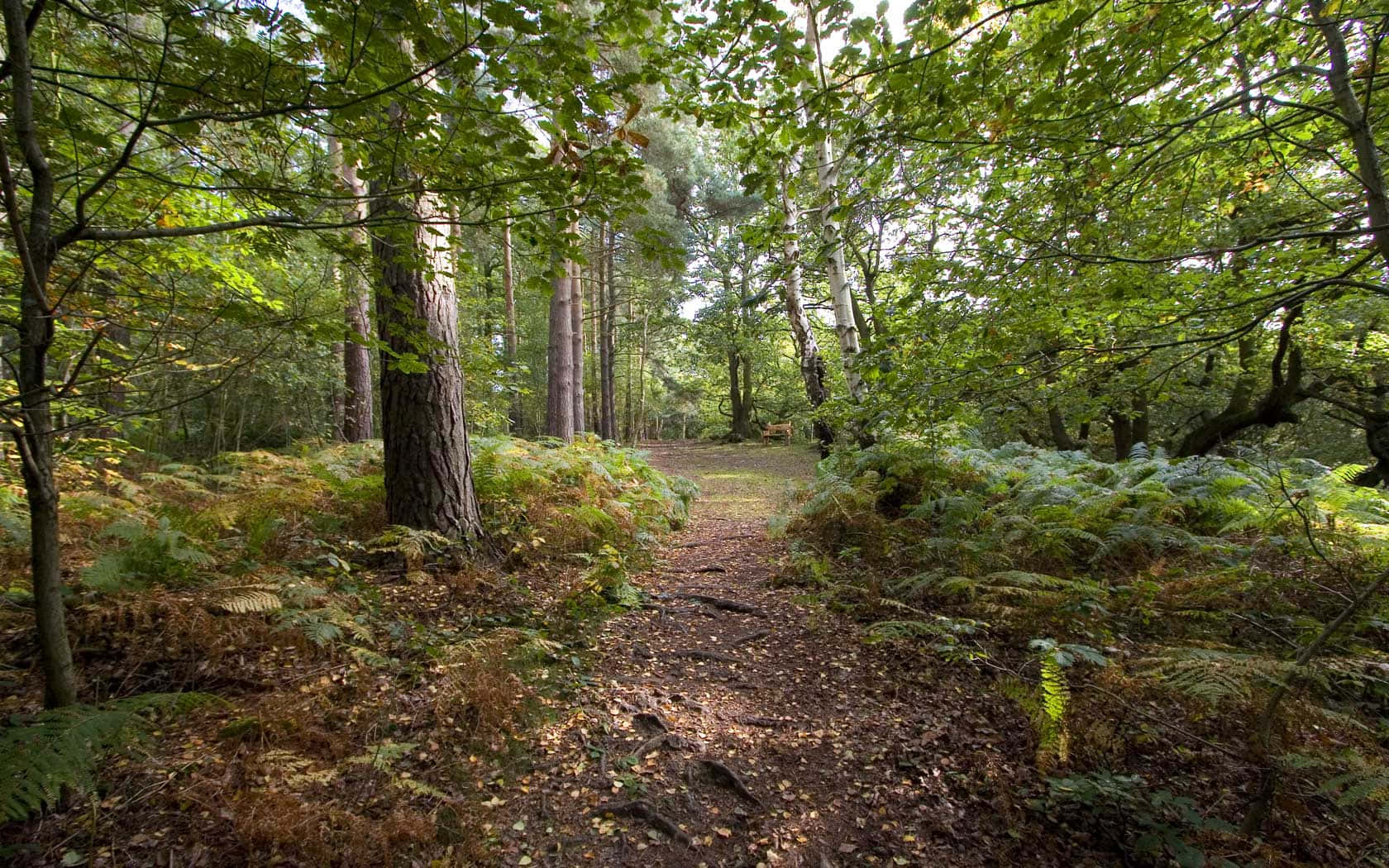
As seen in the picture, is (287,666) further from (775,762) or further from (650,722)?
(775,762)

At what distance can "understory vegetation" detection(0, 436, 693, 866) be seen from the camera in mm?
2098

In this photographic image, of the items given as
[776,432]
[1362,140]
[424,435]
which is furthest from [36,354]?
[776,432]

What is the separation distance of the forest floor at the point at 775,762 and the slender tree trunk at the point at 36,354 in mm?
1851

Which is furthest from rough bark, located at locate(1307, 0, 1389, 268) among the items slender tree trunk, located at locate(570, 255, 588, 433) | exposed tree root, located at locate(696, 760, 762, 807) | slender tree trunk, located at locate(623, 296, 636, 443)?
slender tree trunk, located at locate(623, 296, 636, 443)

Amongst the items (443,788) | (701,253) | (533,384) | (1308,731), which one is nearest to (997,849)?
(1308,731)

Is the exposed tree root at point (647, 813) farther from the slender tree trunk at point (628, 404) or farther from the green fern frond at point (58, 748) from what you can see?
the slender tree trunk at point (628, 404)

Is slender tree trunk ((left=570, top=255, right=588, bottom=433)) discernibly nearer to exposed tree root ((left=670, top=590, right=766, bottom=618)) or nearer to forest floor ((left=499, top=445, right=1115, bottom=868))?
exposed tree root ((left=670, top=590, right=766, bottom=618))

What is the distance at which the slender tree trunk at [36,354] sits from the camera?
1.69 m

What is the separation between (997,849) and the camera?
2.26 m

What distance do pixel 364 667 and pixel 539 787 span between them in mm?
1267

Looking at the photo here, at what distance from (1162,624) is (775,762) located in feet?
8.87

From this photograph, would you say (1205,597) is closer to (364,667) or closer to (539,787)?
(539,787)

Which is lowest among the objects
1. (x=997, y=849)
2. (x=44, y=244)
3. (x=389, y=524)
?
(x=997, y=849)

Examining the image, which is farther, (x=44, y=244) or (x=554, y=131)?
(x=554, y=131)
